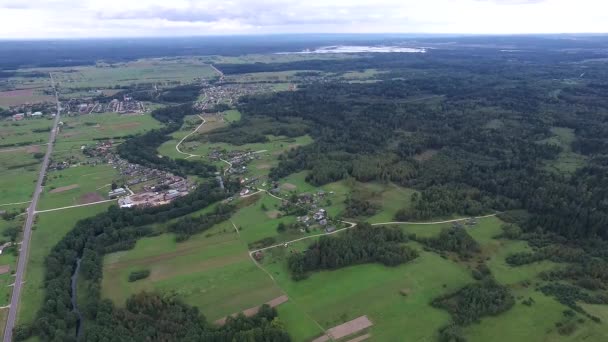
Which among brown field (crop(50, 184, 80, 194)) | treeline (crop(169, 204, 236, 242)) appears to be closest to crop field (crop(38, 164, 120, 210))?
brown field (crop(50, 184, 80, 194))

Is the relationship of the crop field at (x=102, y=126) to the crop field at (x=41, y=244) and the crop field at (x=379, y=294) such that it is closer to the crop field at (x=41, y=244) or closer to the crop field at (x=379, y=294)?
the crop field at (x=41, y=244)

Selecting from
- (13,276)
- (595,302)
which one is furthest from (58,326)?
(595,302)

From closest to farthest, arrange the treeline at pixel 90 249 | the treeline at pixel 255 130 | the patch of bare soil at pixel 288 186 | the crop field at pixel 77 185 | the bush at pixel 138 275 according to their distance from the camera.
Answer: the treeline at pixel 90 249
the bush at pixel 138 275
the crop field at pixel 77 185
the patch of bare soil at pixel 288 186
the treeline at pixel 255 130

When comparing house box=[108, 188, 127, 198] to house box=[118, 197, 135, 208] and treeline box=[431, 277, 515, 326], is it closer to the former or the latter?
house box=[118, 197, 135, 208]

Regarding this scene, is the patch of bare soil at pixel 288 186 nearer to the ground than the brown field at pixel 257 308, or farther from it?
farther from it

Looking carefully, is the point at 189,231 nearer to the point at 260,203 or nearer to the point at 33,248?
the point at 260,203

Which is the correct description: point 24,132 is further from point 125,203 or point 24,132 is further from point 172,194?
point 172,194

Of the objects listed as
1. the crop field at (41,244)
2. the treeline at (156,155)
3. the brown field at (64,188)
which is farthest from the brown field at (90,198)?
the treeline at (156,155)

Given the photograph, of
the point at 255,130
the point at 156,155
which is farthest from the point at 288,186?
the point at 255,130
